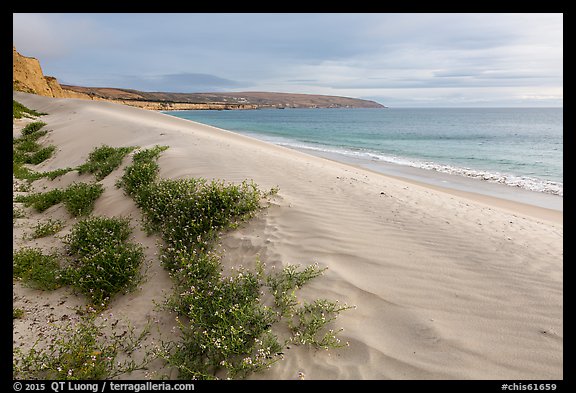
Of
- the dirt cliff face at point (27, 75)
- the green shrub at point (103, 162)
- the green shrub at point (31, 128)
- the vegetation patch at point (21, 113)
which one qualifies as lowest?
the green shrub at point (103, 162)

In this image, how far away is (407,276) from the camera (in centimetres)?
498

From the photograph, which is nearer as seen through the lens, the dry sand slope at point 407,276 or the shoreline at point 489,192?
the dry sand slope at point 407,276

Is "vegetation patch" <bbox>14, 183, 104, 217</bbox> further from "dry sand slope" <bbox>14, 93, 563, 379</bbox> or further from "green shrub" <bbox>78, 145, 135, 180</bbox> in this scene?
"green shrub" <bbox>78, 145, 135, 180</bbox>

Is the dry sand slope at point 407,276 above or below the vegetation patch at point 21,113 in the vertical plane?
below

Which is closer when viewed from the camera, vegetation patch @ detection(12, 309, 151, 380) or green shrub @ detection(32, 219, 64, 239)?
vegetation patch @ detection(12, 309, 151, 380)

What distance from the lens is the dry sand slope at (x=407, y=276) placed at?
3623 mm

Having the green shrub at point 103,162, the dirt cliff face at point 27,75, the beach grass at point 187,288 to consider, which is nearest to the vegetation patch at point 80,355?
the beach grass at point 187,288

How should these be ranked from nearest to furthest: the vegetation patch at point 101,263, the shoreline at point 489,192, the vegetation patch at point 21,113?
1. the vegetation patch at point 101,263
2. the shoreline at point 489,192
3. the vegetation patch at point 21,113

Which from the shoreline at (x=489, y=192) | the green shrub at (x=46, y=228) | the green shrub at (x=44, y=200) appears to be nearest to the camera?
the green shrub at (x=46, y=228)

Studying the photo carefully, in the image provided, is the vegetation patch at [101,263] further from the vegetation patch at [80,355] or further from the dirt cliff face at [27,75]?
the dirt cliff face at [27,75]

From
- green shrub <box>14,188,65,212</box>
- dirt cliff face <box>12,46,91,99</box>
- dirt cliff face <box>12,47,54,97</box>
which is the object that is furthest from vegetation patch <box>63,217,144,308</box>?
dirt cliff face <box>12,47,54,97</box>

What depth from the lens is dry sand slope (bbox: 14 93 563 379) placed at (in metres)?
3.62

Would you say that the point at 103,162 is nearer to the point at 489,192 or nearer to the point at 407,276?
the point at 407,276
